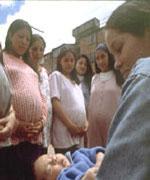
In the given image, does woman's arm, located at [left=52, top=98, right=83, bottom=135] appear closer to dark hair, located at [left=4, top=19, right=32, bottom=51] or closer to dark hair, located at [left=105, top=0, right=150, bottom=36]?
dark hair, located at [left=4, top=19, right=32, bottom=51]

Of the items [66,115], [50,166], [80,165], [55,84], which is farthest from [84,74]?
[80,165]

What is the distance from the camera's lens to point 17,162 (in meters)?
2.48

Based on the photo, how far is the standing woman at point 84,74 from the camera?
4.14 m

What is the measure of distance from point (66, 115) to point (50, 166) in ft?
4.24

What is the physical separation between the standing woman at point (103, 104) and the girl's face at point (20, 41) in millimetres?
870

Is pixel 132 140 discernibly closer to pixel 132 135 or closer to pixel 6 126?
pixel 132 135

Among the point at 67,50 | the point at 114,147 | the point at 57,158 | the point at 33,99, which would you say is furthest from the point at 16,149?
the point at 114,147

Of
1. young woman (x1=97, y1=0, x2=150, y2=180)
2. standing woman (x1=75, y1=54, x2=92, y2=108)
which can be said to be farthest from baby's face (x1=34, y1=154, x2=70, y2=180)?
standing woman (x1=75, y1=54, x2=92, y2=108)

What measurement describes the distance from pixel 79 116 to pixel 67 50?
631 millimetres

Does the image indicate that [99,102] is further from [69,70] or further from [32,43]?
[32,43]


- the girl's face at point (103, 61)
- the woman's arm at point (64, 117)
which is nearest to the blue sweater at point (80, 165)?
the woman's arm at point (64, 117)

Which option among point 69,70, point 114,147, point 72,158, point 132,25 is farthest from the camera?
point 69,70

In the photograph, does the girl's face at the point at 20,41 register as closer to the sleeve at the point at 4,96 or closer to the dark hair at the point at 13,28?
the dark hair at the point at 13,28

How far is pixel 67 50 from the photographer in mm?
3670
